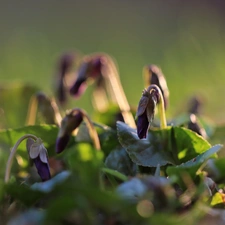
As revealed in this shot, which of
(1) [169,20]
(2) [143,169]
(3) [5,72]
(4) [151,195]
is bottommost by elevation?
(1) [169,20]

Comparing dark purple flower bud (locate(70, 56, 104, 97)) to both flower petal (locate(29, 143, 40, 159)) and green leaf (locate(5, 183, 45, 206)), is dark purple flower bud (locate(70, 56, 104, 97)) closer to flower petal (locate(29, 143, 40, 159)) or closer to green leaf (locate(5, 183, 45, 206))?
flower petal (locate(29, 143, 40, 159))

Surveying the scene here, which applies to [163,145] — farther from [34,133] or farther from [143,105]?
[34,133]

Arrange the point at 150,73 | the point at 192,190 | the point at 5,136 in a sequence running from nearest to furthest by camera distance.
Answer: the point at 192,190 < the point at 5,136 < the point at 150,73

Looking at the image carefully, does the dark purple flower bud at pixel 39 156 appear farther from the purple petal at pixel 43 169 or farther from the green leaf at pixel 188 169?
the green leaf at pixel 188 169

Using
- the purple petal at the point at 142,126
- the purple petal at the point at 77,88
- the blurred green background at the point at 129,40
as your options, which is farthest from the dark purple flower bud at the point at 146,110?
the blurred green background at the point at 129,40

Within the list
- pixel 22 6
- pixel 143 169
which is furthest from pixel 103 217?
pixel 22 6

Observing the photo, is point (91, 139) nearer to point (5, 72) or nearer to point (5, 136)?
point (5, 136)

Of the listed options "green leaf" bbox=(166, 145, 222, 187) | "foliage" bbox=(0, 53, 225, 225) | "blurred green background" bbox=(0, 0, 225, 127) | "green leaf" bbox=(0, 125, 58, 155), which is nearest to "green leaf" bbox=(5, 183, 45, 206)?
"foliage" bbox=(0, 53, 225, 225)

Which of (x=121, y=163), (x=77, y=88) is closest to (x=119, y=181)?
(x=121, y=163)
